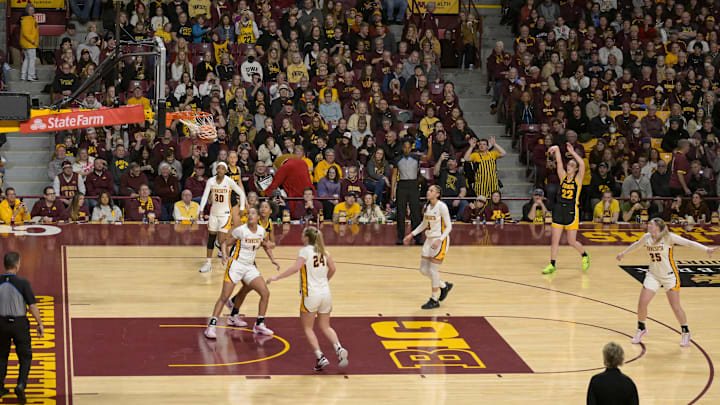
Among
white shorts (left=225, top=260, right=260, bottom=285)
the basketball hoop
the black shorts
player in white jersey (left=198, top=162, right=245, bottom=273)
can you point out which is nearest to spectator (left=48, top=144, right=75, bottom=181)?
the basketball hoop

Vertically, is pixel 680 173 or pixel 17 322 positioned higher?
pixel 680 173

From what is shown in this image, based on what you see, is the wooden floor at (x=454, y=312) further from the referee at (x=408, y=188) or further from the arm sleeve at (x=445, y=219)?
the arm sleeve at (x=445, y=219)

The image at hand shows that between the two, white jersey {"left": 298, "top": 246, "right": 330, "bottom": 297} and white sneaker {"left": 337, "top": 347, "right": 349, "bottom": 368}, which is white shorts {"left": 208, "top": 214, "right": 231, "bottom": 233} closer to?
white jersey {"left": 298, "top": 246, "right": 330, "bottom": 297}

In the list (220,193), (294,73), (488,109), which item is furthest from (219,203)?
(488,109)

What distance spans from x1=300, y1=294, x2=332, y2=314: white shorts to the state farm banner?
10.5ft

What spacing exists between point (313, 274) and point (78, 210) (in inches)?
408

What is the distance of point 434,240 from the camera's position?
16.9 m

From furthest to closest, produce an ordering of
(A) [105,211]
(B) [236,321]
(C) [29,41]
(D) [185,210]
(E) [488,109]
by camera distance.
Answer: (E) [488,109], (C) [29,41], (D) [185,210], (A) [105,211], (B) [236,321]

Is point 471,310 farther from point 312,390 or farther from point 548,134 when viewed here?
point 548,134

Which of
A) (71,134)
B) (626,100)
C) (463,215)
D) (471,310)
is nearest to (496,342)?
(471,310)

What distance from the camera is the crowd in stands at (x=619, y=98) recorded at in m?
25.2

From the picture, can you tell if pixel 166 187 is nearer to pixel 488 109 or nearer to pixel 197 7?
pixel 197 7

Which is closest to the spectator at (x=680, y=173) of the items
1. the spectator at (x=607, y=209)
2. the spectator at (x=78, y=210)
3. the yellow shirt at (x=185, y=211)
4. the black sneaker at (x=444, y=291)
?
the spectator at (x=607, y=209)

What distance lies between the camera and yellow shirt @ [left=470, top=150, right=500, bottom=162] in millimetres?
24438
